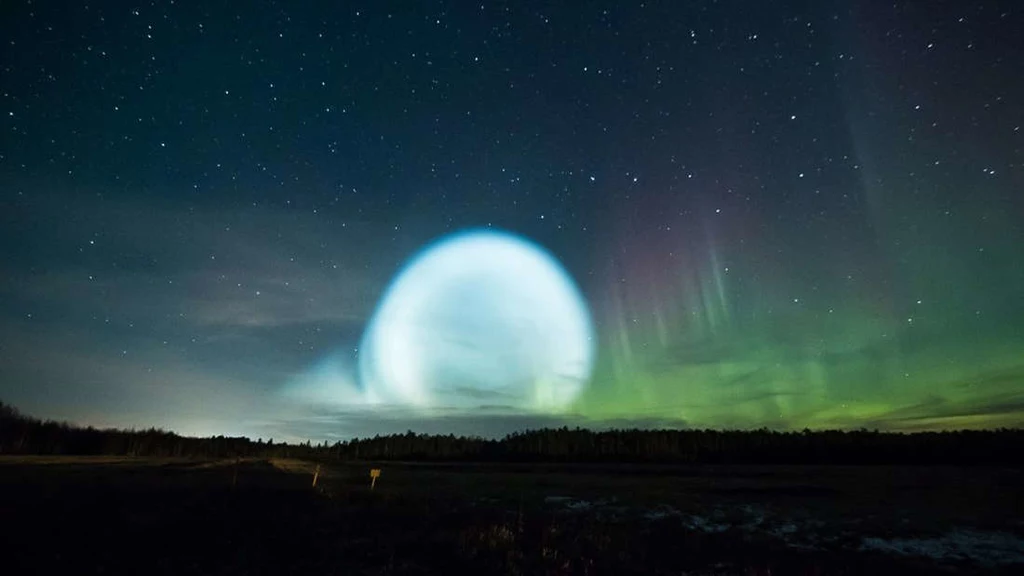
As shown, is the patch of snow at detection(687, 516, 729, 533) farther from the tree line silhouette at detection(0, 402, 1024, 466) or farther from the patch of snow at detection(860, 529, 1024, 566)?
the tree line silhouette at detection(0, 402, 1024, 466)

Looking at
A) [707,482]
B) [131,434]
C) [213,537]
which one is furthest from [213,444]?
[213,537]

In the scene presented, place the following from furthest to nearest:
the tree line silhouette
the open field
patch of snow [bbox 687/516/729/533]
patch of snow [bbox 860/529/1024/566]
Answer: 1. the tree line silhouette
2. patch of snow [bbox 687/516/729/533]
3. patch of snow [bbox 860/529/1024/566]
4. the open field

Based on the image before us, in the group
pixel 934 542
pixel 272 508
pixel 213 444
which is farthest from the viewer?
pixel 213 444

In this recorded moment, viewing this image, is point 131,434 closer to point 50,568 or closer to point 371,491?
point 371,491

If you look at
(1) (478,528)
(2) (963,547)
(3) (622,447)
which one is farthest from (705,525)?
(3) (622,447)

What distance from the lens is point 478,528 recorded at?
28047 millimetres

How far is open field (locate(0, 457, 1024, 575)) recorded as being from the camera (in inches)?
879

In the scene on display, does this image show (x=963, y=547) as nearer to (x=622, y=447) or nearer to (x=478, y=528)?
(x=478, y=528)

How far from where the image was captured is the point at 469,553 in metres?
23.9

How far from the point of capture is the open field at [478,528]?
73.3ft

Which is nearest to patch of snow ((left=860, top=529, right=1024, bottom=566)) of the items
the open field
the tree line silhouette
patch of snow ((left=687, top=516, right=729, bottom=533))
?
the open field

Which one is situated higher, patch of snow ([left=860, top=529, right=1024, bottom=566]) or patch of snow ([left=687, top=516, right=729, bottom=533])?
patch of snow ([left=687, top=516, right=729, bottom=533])

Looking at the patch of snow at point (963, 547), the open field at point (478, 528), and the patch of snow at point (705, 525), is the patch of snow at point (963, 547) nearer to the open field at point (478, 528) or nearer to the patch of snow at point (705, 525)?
the open field at point (478, 528)

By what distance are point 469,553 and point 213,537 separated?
1010 cm
